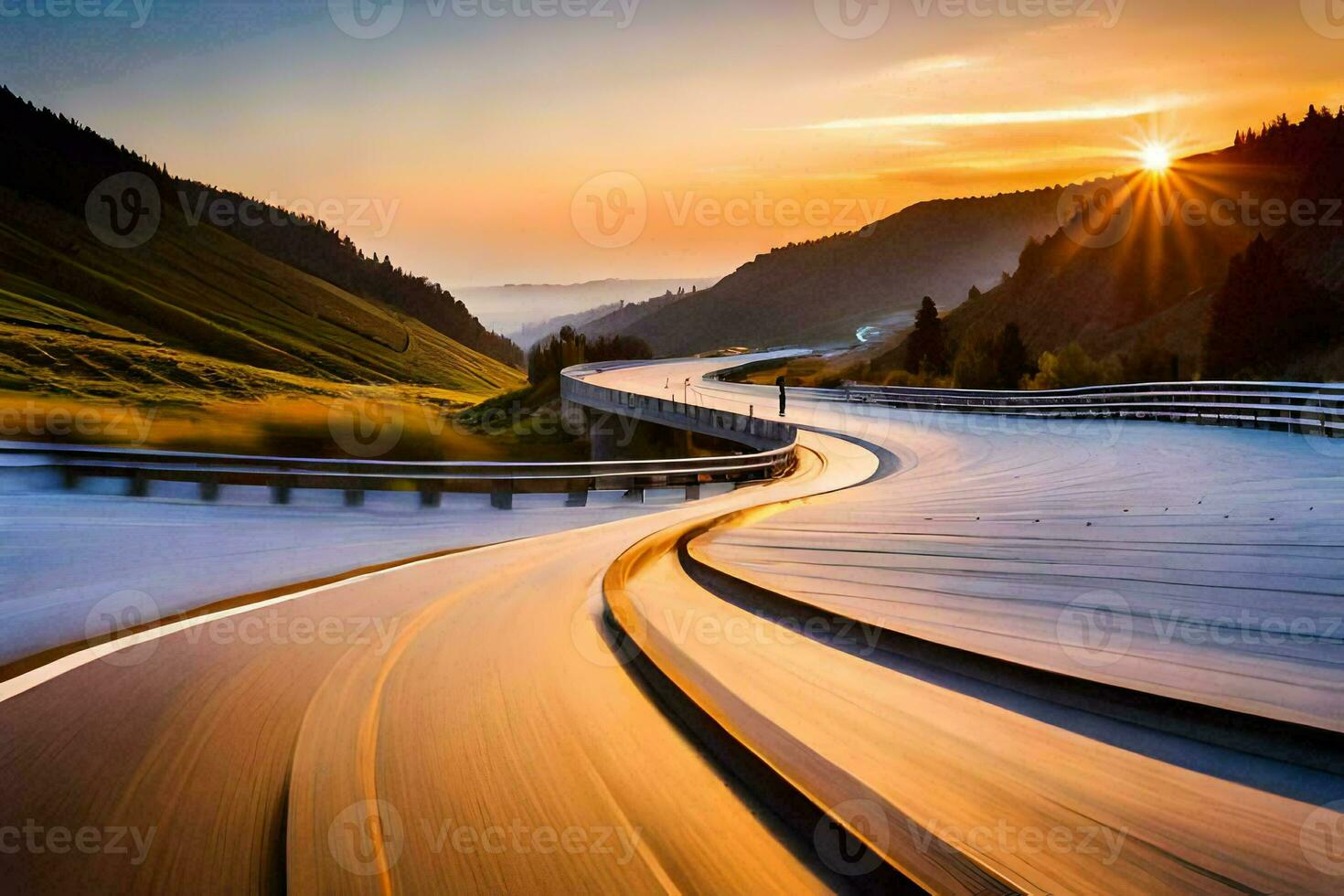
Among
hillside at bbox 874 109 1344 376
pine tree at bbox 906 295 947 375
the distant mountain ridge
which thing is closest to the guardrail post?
hillside at bbox 874 109 1344 376

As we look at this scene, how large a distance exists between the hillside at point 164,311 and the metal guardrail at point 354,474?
14.0 meters

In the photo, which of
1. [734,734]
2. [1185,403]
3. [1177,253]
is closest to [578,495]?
[734,734]

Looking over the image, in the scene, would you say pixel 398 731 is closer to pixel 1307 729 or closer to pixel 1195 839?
pixel 1195 839

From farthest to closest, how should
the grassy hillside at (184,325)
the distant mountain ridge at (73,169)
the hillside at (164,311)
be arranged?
the distant mountain ridge at (73,169) < the hillside at (164,311) < the grassy hillside at (184,325)

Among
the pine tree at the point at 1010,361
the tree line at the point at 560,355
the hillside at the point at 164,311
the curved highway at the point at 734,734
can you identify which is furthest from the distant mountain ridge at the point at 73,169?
the curved highway at the point at 734,734

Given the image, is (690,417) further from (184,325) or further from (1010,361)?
(184,325)

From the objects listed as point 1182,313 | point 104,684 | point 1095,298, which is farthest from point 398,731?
point 1095,298

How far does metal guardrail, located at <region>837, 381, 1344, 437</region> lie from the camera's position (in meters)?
24.4

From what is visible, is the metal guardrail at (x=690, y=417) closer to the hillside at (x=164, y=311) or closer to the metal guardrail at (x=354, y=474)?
the metal guardrail at (x=354, y=474)

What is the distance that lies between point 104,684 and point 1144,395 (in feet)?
110

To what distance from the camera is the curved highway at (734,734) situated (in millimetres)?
3439

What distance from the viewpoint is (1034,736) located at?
453 cm

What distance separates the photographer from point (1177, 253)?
112 metres

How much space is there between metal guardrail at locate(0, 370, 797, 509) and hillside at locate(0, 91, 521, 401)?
1396 cm
